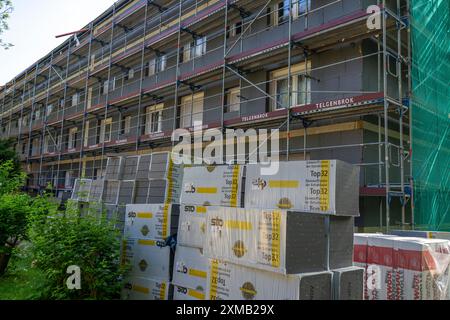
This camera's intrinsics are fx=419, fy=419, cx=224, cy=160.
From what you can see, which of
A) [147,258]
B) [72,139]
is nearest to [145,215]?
[147,258]

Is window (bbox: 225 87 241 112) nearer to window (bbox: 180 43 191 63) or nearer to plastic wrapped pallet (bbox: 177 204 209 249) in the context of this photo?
window (bbox: 180 43 191 63)

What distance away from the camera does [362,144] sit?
10.0 m

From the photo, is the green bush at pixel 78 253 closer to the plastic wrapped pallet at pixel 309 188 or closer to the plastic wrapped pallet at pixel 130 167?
the plastic wrapped pallet at pixel 309 188

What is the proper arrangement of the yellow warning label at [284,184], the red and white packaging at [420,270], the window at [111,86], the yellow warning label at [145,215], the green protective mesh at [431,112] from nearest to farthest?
the red and white packaging at [420,270], the yellow warning label at [284,184], the yellow warning label at [145,215], the green protective mesh at [431,112], the window at [111,86]

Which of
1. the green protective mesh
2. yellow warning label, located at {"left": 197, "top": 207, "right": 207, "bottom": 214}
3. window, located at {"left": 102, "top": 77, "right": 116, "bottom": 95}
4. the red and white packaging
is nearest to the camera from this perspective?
the red and white packaging

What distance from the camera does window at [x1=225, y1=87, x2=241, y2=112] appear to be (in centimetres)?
1399

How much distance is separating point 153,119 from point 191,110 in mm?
3199

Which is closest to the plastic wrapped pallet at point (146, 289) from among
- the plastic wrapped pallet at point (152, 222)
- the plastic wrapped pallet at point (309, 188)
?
the plastic wrapped pallet at point (152, 222)

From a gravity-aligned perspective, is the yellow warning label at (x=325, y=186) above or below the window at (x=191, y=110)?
below

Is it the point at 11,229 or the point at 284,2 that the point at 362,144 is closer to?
the point at 284,2

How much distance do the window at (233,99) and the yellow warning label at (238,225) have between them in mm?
9537

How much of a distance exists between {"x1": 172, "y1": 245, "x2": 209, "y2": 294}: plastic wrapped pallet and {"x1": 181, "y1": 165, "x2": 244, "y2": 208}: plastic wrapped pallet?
76cm

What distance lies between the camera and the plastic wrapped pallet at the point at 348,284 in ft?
A: 14.0

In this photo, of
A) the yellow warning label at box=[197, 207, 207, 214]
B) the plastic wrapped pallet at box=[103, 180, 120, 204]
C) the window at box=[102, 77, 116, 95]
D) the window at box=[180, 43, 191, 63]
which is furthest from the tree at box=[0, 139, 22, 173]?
the yellow warning label at box=[197, 207, 207, 214]
